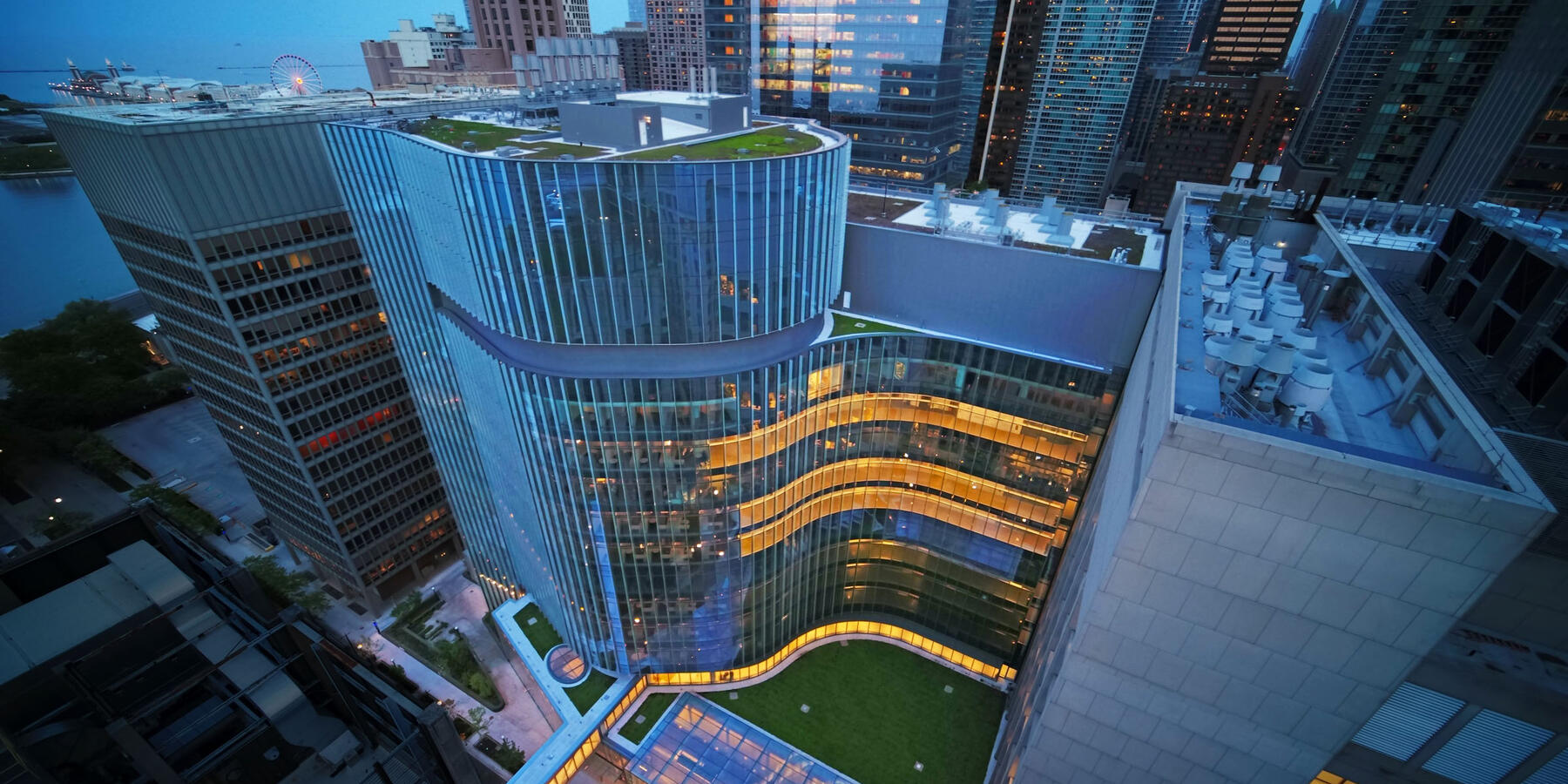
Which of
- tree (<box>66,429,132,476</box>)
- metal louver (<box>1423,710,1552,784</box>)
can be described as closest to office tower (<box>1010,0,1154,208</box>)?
metal louver (<box>1423,710,1552,784</box>)

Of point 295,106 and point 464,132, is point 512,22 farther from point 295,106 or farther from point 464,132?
point 464,132

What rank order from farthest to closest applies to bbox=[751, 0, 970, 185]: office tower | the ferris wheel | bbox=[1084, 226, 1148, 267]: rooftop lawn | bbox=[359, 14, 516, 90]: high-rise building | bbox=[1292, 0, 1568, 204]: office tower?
bbox=[751, 0, 970, 185]: office tower → bbox=[359, 14, 516, 90]: high-rise building → the ferris wheel → bbox=[1292, 0, 1568, 204]: office tower → bbox=[1084, 226, 1148, 267]: rooftop lawn

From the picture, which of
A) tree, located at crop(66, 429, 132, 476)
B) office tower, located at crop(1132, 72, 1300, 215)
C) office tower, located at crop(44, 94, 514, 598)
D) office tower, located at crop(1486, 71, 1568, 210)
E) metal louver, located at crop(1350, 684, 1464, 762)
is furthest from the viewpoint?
office tower, located at crop(1132, 72, 1300, 215)

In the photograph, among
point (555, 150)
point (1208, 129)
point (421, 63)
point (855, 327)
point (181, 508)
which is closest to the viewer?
point (555, 150)

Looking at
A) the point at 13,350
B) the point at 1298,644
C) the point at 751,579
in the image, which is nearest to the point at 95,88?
the point at 13,350

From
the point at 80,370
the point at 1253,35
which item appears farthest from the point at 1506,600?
the point at 1253,35

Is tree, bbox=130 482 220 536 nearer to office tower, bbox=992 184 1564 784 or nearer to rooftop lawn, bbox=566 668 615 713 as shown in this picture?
rooftop lawn, bbox=566 668 615 713

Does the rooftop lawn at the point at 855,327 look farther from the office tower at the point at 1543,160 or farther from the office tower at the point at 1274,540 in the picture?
the office tower at the point at 1543,160
